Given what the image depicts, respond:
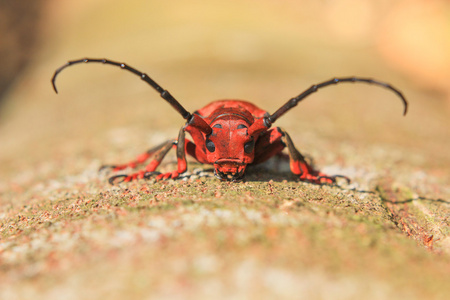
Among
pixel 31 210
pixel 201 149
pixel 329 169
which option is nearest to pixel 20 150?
pixel 31 210

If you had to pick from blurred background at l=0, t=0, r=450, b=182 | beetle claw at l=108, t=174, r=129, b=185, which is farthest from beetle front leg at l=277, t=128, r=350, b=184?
beetle claw at l=108, t=174, r=129, b=185

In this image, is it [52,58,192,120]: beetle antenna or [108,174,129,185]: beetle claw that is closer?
[52,58,192,120]: beetle antenna

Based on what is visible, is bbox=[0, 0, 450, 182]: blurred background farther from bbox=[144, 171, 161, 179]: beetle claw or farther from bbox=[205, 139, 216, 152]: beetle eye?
bbox=[205, 139, 216, 152]: beetle eye

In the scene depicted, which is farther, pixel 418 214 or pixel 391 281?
pixel 418 214

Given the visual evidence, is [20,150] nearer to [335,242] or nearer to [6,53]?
[335,242]

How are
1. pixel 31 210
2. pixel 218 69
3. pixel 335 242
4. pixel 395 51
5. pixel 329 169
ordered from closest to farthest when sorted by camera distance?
pixel 335 242
pixel 31 210
pixel 329 169
pixel 218 69
pixel 395 51

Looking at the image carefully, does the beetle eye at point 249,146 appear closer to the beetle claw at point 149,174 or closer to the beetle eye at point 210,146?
the beetle eye at point 210,146

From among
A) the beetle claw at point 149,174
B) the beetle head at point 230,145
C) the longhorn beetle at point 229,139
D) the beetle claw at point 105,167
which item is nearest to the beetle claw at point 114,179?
the longhorn beetle at point 229,139

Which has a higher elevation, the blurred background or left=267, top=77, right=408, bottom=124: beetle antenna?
the blurred background
